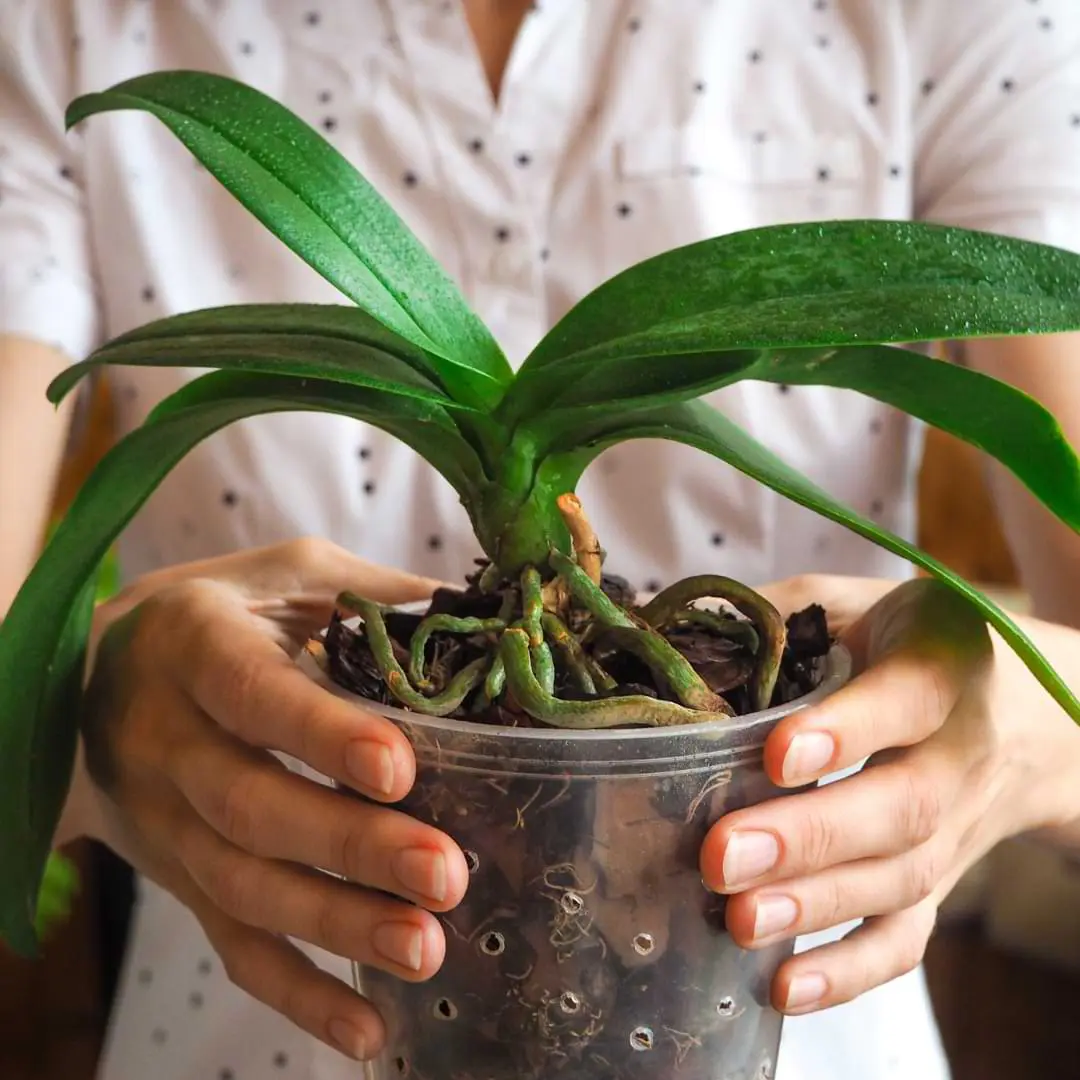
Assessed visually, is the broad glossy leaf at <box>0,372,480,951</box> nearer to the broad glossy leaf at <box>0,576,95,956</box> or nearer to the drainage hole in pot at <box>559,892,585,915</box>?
the broad glossy leaf at <box>0,576,95,956</box>

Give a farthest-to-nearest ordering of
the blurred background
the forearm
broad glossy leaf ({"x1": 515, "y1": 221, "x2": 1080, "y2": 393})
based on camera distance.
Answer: the blurred background
the forearm
broad glossy leaf ({"x1": 515, "y1": 221, "x2": 1080, "y2": 393})

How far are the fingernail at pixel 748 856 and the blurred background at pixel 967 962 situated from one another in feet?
3.92

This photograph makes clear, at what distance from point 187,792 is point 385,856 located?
0.10 metres

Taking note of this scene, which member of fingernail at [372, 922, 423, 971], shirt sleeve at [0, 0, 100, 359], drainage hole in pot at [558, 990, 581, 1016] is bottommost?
drainage hole in pot at [558, 990, 581, 1016]

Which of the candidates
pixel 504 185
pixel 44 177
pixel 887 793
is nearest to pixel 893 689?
pixel 887 793

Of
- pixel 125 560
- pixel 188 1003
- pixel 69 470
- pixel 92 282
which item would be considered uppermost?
pixel 69 470

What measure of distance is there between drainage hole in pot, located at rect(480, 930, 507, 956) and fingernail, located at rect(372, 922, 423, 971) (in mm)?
17

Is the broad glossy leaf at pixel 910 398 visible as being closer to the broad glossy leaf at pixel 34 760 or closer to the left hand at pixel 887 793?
the left hand at pixel 887 793

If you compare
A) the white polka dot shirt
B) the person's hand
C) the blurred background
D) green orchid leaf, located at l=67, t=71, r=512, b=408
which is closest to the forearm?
the white polka dot shirt

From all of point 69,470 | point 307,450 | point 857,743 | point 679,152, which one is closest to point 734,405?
point 679,152

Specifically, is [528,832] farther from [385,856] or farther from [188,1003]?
[188,1003]

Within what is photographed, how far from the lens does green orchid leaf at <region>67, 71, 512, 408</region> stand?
308 mm

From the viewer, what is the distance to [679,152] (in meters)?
0.69

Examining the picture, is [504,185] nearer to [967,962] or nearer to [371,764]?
[371,764]
